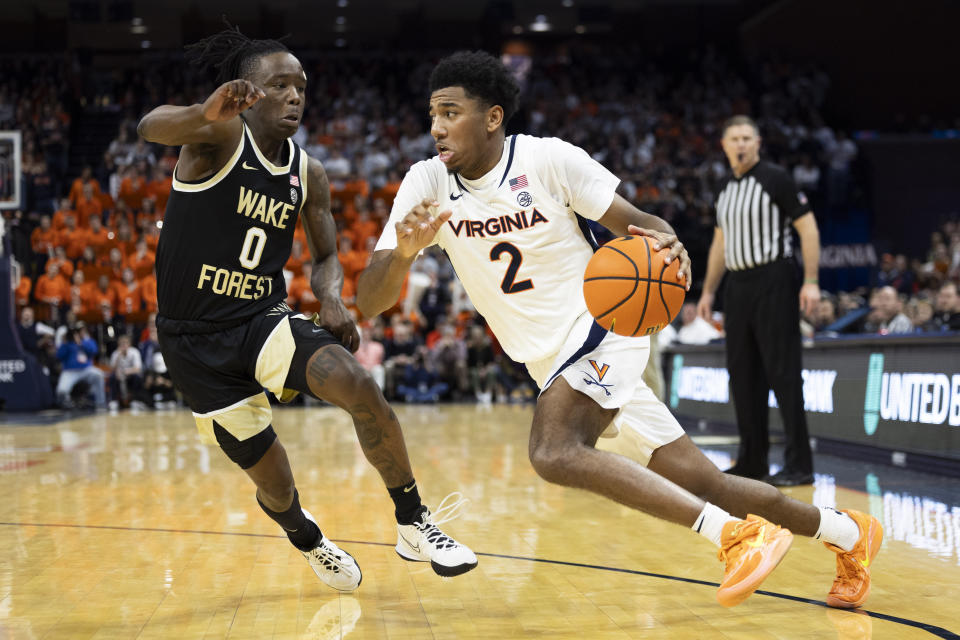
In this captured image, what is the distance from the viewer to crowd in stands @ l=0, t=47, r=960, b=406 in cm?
1491

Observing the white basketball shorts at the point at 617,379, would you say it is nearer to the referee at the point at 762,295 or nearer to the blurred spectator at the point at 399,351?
the referee at the point at 762,295

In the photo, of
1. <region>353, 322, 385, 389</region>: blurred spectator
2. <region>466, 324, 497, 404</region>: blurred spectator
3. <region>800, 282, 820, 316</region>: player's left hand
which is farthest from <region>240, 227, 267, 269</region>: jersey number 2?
<region>466, 324, 497, 404</region>: blurred spectator

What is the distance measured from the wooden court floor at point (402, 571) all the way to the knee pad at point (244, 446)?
1.69 ft

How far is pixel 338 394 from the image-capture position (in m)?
3.43

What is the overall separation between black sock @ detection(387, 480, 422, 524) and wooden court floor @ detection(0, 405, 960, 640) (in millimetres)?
302

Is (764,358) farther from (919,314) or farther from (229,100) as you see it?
(919,314)

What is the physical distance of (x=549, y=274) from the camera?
3508mm

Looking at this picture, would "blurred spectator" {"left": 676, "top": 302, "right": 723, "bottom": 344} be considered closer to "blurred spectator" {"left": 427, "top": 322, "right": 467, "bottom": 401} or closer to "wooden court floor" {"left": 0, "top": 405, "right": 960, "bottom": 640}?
"blurred spectator" {"left": 427, "top": 322, "right": 467, "bottom": 401}

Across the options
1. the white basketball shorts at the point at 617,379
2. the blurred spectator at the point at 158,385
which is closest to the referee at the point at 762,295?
the white basketball shorts at the point at 617,379

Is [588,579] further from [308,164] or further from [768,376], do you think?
[768,376]

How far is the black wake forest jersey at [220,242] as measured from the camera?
3578 mm

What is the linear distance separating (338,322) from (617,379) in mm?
1101

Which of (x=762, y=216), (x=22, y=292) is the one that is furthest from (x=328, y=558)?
(x=22, y=292)

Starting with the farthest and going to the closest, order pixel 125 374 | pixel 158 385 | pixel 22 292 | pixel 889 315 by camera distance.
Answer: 1. pixel 22 292
2. pixel 158 385
3. pixel 125 374
4. pixel 889 315
